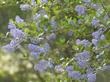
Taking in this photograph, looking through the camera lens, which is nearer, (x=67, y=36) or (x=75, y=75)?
(x=75, y=75)

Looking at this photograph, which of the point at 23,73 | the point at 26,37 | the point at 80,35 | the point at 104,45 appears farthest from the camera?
the point at 23,73

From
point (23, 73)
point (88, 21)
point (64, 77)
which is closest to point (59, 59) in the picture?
point (64, 77)

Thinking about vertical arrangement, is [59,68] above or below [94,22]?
below

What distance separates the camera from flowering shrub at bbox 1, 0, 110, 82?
1.68m

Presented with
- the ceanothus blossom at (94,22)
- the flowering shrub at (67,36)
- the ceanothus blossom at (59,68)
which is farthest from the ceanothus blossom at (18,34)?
the ceanothus blossom at (94,22)

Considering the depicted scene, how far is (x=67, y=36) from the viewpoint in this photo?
1.97 meters

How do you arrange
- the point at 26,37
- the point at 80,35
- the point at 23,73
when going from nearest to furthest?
the point at 26,37
the point at 80,35
the point at 23,73

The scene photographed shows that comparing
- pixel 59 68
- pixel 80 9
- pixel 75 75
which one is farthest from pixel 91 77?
pixel 80 9

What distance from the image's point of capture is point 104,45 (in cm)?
164

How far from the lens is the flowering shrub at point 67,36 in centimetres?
168

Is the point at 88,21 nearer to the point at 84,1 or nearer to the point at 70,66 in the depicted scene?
the point at 84,1

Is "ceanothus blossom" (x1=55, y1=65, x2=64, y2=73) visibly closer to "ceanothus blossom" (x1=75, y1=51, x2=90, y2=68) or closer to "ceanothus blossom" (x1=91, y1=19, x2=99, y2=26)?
"ceanothus blossom" (x1=75, y1=51, x2=90, y2=68)

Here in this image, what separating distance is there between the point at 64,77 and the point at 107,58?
0.74 ft

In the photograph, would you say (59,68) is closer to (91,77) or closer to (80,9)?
(91,77)
